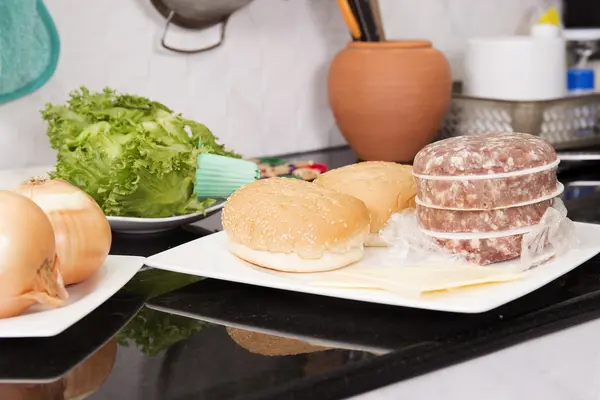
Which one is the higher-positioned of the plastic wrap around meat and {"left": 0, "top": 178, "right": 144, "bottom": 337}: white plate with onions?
{"left": 0, "top": 178, "right": 144, "bottom": 337}: white plate with onions

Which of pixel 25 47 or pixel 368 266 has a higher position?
pixel 25 47

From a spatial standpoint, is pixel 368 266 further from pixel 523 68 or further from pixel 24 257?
pixel 523 68

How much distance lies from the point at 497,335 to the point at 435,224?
168 millimetres

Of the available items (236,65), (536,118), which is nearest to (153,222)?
(236,65)

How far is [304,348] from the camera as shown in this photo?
0.70 metres

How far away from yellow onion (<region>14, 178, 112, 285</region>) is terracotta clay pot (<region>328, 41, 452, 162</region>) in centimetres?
69

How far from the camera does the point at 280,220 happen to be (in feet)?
2.75

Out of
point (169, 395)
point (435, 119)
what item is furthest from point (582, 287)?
point (435, 119)

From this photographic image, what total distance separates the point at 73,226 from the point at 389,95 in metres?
0.73

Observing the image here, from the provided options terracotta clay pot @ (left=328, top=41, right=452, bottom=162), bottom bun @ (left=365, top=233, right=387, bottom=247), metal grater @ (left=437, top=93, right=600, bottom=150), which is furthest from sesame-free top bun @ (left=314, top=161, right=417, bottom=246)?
metal grater @ (left=437, top=93, right=600, bottom=150)

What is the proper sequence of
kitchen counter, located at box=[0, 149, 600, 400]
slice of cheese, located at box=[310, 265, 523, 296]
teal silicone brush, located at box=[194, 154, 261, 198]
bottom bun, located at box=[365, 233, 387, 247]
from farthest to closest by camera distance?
teal silicone brush, located at box=[194, 154, 261, 198] < bottom bun, located at box=[365, 233, 387, 247] < slice of cheese, located at box=[310, 265, 523, 296] < kitchen counter, located at box=[0, 149, 600, 400]

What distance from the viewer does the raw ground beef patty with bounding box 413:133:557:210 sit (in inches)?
32.3

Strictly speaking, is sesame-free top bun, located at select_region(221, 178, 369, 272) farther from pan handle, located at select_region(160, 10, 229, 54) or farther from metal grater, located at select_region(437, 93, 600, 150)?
metal grater, located at select_region(437, 93, 600, 150)

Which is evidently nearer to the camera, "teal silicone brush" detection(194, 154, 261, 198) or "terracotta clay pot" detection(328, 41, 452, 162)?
"teal silicone brush" detection(194, 154, 261, 198)
